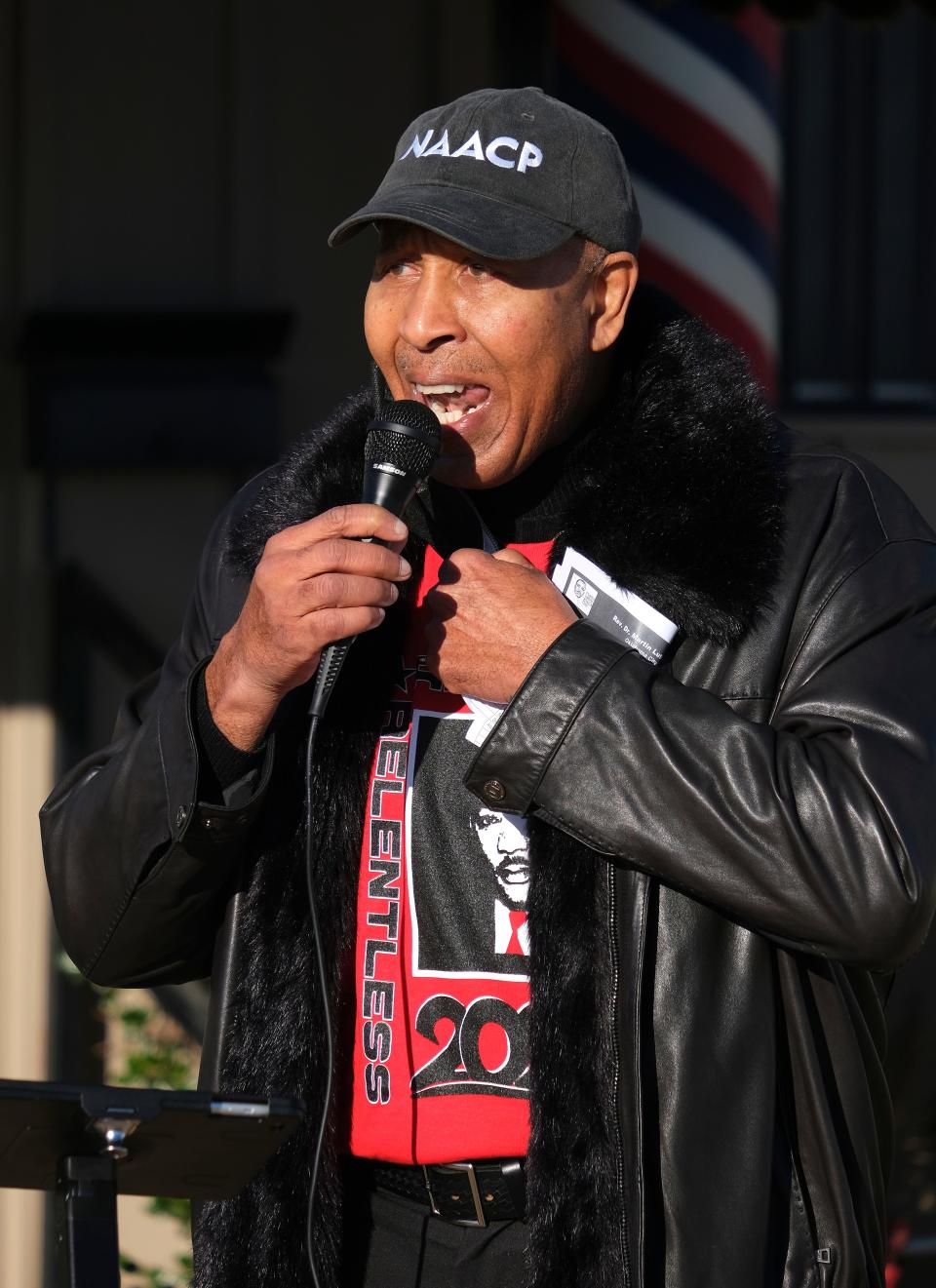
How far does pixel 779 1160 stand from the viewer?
1.83 meters

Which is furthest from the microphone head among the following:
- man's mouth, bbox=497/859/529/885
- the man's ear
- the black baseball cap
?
man's mouth, bbox=497/859/529/885

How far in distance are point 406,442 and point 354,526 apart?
136 mm

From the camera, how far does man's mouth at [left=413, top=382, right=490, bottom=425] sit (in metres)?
2.00

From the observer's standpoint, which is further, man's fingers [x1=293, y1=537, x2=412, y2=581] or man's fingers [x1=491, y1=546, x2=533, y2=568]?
man's fingers [x1=491, y1=546, x2=533, y2=568]

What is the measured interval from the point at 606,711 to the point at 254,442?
2.39 metres

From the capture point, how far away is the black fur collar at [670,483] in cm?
193

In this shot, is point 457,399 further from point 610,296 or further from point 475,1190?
point 475,1190

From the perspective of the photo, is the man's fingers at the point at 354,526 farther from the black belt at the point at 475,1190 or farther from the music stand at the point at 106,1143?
the black belt at the point at 475,1190

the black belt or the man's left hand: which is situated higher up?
the man's left hand

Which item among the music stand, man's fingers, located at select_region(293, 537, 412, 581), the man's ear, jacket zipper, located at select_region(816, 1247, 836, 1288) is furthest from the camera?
the man's ear

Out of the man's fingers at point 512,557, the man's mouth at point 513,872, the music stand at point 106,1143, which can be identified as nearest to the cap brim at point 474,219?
the man's fingers at point 512,557

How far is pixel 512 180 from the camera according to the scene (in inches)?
78.7

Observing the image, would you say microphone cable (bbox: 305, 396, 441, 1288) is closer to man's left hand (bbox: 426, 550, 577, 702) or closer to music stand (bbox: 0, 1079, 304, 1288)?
man's left hand (bbox: 426, 550, 577, 702)

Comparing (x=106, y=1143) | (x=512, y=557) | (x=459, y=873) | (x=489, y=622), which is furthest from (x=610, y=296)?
(x=106, y=1143)
